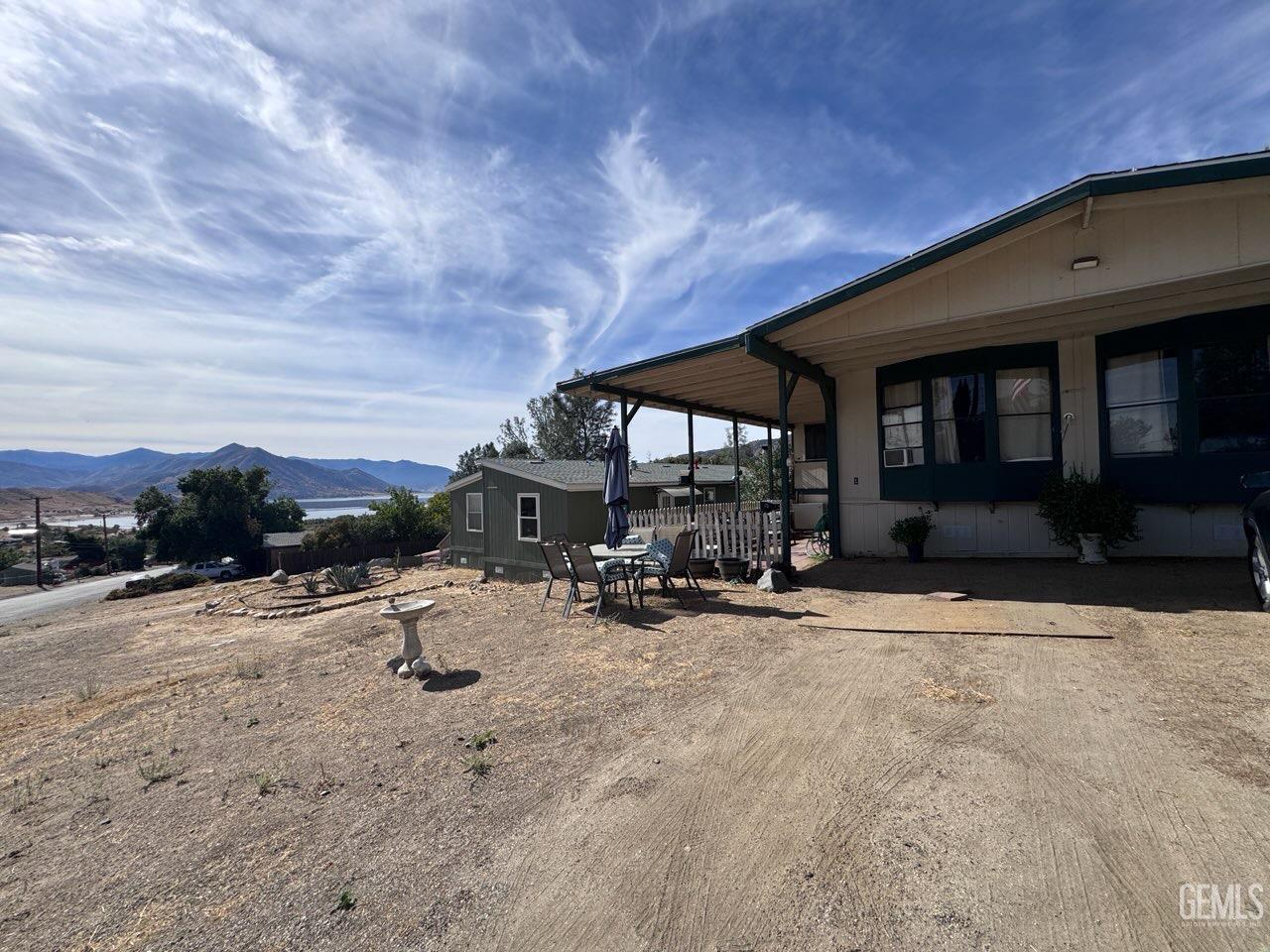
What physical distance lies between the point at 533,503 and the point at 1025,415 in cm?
1178

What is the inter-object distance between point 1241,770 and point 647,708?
291 centimetres

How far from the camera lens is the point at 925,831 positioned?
2.21 meters

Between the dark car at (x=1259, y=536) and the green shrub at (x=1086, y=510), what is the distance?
2.01m

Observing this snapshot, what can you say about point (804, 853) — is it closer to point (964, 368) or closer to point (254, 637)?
point (964, 368)

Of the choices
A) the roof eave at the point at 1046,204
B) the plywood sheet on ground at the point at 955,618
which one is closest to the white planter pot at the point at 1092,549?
the plywood sheet on ground at the point at 955,618

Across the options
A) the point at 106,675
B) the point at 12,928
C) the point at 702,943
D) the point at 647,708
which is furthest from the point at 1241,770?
the point at 106,675

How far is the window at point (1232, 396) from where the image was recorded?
22.3ft

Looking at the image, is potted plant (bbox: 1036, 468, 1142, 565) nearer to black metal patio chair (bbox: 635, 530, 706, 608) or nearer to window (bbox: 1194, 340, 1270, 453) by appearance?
window (bbox: 1194, 340, 1270, 453)

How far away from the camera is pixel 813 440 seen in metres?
16.5

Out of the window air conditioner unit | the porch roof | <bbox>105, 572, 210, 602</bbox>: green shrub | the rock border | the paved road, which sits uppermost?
the porch roof

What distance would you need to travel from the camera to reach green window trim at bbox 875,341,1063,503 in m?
8.15

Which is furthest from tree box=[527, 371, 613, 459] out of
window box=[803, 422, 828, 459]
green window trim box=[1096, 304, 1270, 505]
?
green window trim box=[1096, 304, 1270, 505]

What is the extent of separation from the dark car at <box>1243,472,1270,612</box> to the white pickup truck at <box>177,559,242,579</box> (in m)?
47.8

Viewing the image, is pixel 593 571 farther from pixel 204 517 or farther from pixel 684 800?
pixel 204 517
